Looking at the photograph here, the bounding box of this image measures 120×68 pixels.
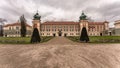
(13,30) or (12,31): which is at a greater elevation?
(13,30)

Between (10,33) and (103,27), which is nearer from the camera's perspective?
(10,33)

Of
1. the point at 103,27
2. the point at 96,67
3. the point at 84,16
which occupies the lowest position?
the point at 96,67

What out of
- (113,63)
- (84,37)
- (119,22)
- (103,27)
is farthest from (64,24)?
(113,63)

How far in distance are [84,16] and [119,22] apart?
21.0 m

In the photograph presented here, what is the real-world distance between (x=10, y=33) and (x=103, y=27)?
2668 inches

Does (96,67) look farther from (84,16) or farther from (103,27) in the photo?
(103,27)

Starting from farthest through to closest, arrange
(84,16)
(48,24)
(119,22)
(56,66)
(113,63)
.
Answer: (48,24), (84,16), (119,22), (113,63), (56,66)

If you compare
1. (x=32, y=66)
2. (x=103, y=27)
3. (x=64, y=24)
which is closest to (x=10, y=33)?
(x=64, y=24)

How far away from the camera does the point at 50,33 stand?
8444cm

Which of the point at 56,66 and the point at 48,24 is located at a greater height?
the point at 48,24

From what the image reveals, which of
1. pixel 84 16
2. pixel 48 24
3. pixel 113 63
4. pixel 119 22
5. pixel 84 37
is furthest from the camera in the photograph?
pixel 48 24

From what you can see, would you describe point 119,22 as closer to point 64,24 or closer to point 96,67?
point 64,24

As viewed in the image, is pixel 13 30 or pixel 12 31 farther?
pixel 12 31

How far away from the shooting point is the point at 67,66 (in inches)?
249
